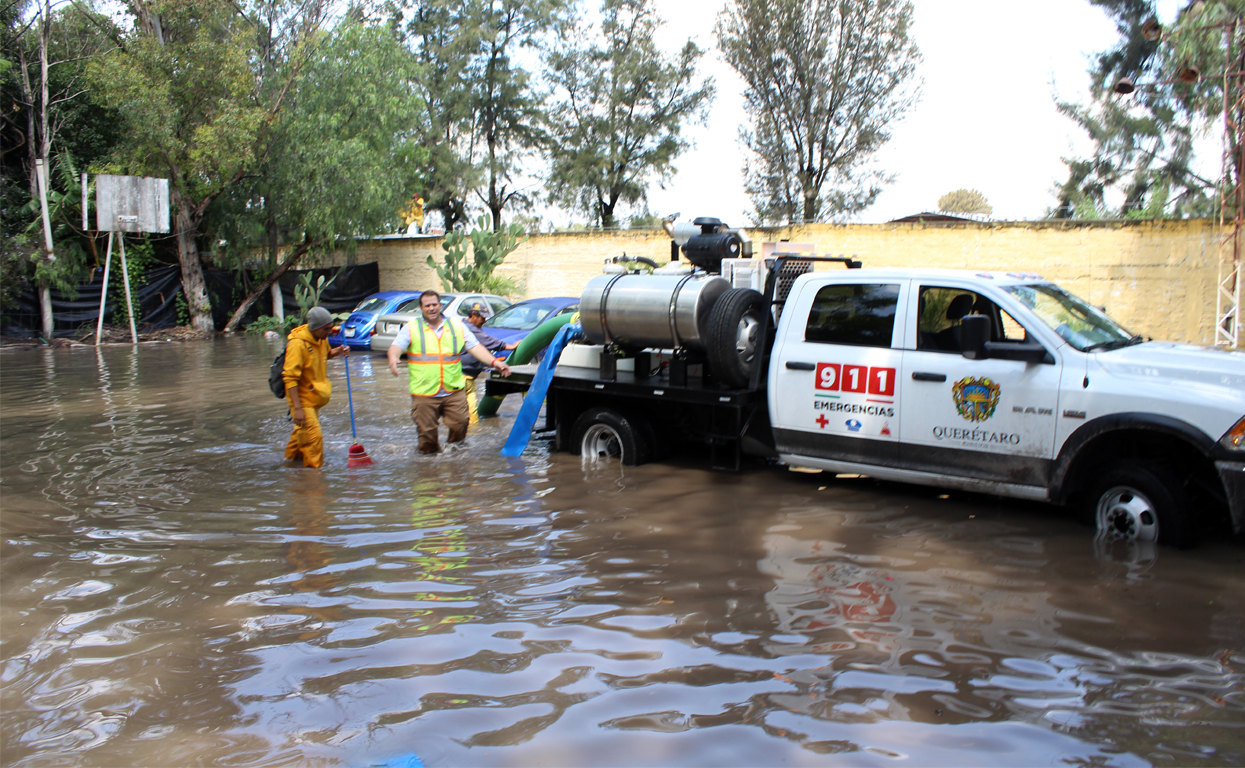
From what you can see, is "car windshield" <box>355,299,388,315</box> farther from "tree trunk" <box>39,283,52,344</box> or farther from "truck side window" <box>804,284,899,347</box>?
"truck side window" <box>804,284,899,347</box>

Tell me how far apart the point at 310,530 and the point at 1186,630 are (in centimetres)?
532

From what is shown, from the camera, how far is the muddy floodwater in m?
3.52

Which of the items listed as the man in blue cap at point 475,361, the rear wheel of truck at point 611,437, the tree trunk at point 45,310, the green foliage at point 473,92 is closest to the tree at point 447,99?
the green foliage at point 473,92

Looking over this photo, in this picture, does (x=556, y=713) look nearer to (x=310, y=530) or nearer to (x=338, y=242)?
(x=310, y=530)

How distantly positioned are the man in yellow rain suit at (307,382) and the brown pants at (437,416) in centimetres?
90

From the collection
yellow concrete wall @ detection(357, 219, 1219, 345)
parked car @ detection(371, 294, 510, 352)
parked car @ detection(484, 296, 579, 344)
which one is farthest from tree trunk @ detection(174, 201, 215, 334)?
yellow concrete wall @ detection(357, 219, 1219, 345)

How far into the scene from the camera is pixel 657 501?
277 inches

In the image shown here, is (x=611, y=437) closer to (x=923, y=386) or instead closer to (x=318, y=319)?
(x=318, y=319)

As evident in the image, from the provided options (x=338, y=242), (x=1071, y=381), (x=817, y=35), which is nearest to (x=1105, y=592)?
(x=1071, y=381)

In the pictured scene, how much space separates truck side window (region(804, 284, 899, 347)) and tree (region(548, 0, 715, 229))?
3083 centimetres

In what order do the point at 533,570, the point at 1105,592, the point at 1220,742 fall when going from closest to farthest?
the point at 1220,742 → the point at 1105,592 → the point at 533,570

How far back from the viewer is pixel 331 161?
24.6 metres

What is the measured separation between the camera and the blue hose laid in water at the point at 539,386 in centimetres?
856

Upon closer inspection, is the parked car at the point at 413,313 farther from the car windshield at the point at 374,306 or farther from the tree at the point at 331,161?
the tree at the point at 331,161
